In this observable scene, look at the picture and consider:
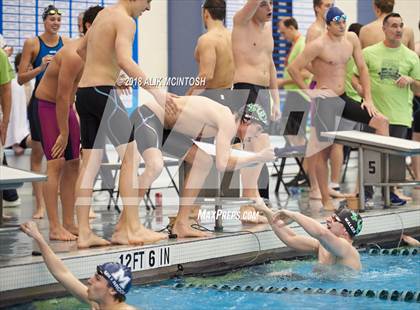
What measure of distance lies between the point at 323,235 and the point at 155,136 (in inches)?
55.2

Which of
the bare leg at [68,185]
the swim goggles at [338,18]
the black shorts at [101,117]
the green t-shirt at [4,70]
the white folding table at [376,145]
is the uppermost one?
the swim goggles at [338,18]

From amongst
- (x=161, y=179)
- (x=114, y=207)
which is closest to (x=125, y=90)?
(x=114, y=207)

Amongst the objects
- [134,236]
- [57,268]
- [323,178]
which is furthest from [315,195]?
[57,268]

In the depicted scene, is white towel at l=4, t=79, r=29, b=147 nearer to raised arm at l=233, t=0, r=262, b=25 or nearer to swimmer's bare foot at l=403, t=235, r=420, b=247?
raised arm at l=233, t=0, r=262, b=25

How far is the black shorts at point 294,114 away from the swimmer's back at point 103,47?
16.9ft

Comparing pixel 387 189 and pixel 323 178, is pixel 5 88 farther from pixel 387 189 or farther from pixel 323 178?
pixel 387 189

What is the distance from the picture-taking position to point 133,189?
6289mm

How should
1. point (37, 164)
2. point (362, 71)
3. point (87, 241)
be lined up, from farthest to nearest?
point (362, 71), point (37, 164), point (87, 241)

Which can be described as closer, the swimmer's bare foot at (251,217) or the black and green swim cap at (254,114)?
the black and green swim cap at (254,114)

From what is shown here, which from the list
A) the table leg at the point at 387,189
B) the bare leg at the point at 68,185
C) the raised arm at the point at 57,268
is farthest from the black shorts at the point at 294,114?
the raised arm at the point at 57,268

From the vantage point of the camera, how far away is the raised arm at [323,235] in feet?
20.8

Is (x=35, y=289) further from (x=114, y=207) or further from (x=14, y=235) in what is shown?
(x=114, y=207)

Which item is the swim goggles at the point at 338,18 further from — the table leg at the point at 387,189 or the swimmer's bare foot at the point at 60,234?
the swimmer's bare foot at the point at 60,234

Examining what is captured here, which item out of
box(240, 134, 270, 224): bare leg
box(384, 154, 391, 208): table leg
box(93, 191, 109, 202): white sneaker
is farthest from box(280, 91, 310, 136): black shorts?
box(240, 134, 270, 224): bare leg
